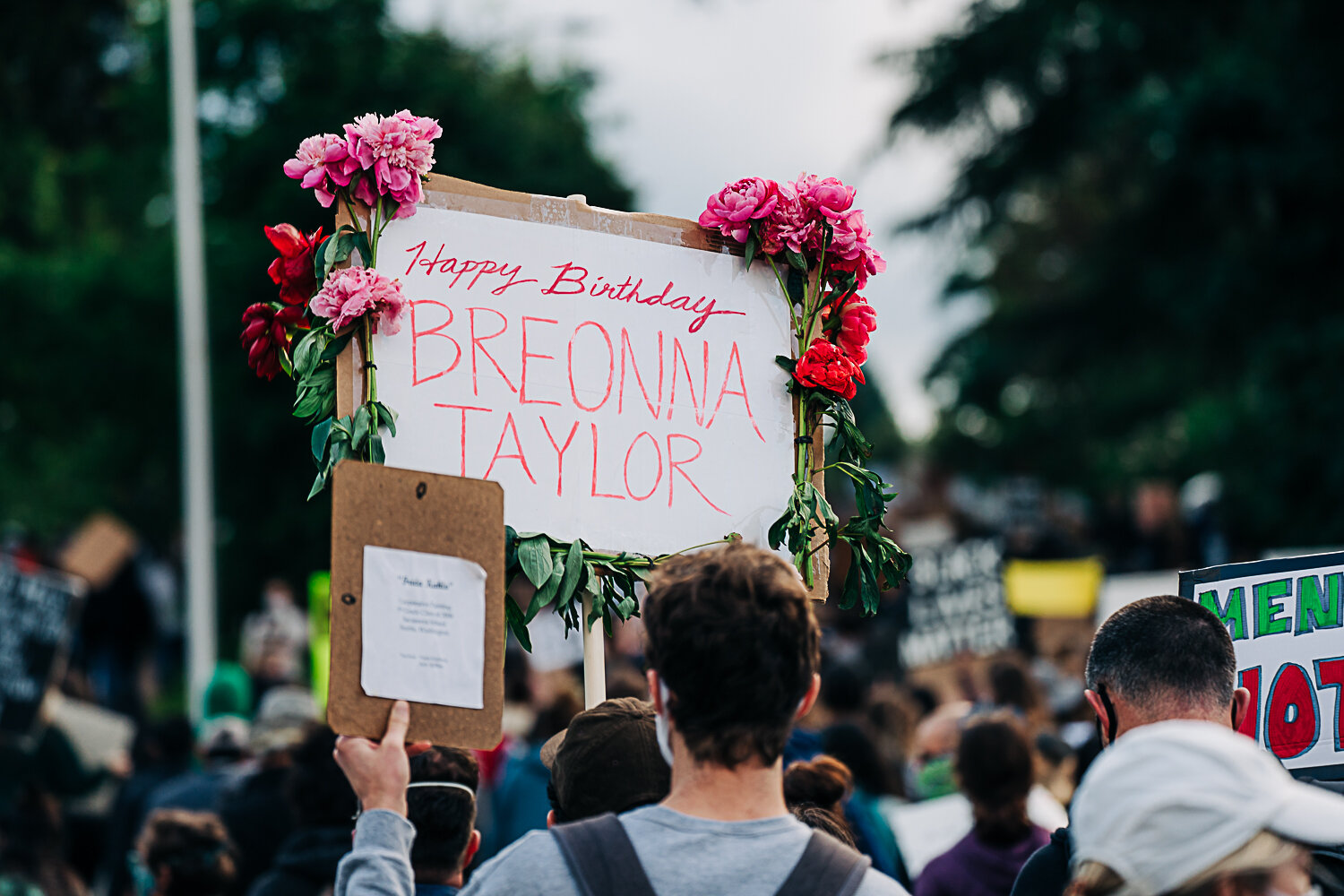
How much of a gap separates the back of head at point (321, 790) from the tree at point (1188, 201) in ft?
32.7

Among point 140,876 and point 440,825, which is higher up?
point 440,825

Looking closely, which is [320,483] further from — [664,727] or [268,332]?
[664,727]

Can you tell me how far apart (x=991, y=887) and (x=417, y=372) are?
7.82 feet

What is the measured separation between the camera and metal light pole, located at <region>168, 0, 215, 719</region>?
474 inches

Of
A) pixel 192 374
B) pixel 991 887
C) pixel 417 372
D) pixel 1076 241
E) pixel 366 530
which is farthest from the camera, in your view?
pixel 1076 241

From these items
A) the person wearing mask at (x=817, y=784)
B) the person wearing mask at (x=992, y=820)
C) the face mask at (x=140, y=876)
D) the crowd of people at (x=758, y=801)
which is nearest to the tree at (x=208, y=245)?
the face mask at (x=140, y=876)

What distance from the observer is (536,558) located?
9.51ft

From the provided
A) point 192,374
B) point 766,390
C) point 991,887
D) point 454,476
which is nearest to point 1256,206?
point 192,374

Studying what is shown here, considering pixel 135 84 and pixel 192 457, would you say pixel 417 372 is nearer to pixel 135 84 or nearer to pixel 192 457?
pixel 192 457

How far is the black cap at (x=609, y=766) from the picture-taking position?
255 centimetres

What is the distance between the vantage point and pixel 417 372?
2.92 metres

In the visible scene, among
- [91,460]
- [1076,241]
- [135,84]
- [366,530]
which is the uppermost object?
[1076,241]

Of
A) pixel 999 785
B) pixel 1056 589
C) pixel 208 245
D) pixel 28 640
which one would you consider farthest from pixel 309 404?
pixel 208 245

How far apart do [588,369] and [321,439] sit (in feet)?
1.92
